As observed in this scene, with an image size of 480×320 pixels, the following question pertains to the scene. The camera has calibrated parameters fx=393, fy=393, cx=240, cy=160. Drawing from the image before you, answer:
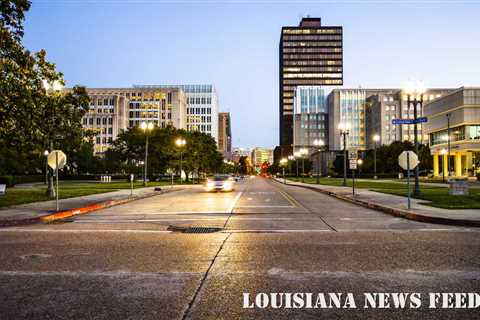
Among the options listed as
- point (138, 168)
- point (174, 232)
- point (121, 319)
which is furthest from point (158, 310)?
point (138, 168)

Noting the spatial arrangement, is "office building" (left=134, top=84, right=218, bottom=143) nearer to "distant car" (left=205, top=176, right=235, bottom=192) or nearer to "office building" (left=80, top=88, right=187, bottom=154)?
"office building" (left=80, top=88, right=187, bottom=154)

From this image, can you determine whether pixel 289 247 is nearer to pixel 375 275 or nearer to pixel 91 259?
pixel 375 275

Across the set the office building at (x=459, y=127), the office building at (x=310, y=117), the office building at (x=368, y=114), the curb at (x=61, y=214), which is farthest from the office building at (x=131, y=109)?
the curb at (x=61, y=214)

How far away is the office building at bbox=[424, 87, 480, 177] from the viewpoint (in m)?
73.6

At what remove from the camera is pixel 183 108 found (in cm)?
17762

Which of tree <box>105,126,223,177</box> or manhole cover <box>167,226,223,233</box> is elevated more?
tree <box>105,126,223,177</box>

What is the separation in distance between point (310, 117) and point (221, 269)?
18548 centimetres

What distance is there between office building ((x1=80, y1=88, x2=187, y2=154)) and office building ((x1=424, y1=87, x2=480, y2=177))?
106 m

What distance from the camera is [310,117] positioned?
187625 millimetres

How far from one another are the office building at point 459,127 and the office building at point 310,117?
327 ft

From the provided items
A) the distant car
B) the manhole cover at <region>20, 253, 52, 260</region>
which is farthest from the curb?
the distant car

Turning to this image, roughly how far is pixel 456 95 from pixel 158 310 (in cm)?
8567

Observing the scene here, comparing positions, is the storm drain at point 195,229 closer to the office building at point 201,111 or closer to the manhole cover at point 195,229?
the manhole cover at point 195,229

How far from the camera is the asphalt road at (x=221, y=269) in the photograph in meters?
4.66
